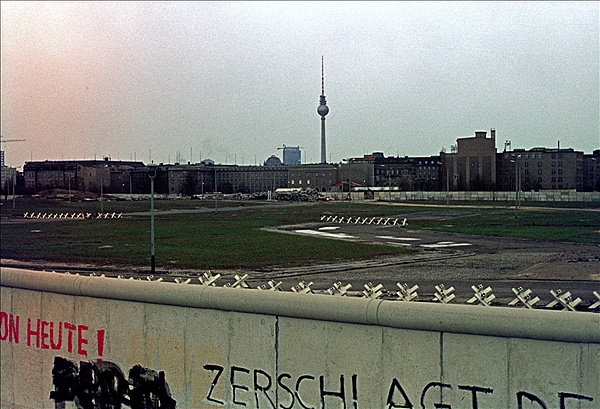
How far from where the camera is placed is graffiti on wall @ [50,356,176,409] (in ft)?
43.1

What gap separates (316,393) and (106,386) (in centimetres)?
493

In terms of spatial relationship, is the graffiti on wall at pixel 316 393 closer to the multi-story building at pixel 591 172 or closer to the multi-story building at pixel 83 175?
the multi-story building at pixel 591 172

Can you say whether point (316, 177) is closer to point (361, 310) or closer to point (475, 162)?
point (475, 162)

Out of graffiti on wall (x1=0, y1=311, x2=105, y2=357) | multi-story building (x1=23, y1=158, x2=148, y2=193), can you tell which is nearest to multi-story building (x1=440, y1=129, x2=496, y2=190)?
multi-story building (x1=23, y1=158, x2=148, y2=193)

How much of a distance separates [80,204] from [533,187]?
26.9 metres

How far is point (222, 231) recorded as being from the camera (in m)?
41.9

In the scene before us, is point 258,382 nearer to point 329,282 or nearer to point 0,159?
point 329,282

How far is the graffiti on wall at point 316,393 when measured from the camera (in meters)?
9.73

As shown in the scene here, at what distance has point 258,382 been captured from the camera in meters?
11.9

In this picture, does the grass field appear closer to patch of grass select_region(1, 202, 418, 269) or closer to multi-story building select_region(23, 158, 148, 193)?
patch of grass select_region(1, 202, 418, 269)

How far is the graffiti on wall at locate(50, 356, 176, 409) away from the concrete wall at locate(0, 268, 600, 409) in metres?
0.03

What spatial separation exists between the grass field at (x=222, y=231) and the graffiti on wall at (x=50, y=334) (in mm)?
15713

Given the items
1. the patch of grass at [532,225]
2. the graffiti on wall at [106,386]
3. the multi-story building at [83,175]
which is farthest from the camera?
the multi-story building at [83,175]

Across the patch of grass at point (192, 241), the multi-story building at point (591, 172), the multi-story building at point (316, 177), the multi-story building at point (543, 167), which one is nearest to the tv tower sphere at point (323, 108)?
the multi-story building at point (316, 177)
